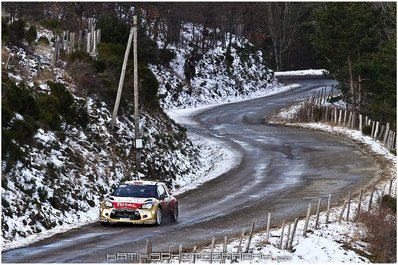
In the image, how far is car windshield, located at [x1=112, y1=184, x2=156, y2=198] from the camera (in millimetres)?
26422

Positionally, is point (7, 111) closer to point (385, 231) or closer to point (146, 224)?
point (146, 224)

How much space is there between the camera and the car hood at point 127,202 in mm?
25625

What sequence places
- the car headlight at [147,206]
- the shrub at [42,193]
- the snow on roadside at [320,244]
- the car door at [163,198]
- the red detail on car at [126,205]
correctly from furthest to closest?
the car door at [163,198], the shrub at [42,193], the car headlight at [147,206], the red detail on car at [126,205], the snow on roadside at [320,244]

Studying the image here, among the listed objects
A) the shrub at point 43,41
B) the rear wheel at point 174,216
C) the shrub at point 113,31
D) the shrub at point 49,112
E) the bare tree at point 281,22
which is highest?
the bare tree at point 281,22

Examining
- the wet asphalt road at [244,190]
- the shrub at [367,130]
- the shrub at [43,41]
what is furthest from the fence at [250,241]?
the shrub at [367,130]

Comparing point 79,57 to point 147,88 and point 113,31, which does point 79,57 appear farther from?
point 113,31

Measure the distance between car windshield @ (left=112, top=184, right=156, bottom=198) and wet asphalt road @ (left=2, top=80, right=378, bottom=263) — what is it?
1.06 m

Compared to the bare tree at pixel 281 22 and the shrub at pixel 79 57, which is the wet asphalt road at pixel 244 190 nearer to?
the shrub at pixel 79 57

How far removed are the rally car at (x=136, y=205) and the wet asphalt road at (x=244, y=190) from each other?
33 centimetres

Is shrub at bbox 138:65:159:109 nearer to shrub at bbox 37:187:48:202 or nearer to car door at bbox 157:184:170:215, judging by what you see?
car door at bbox 157:184:170:215

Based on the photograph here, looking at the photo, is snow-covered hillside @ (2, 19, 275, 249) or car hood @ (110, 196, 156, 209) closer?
snow-covered hillside @ (2, 19, 275, 249)

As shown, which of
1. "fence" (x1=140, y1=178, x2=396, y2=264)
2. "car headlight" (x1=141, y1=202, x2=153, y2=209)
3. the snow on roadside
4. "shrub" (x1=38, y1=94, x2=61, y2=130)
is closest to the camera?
"fence" (x1=140, y1=178, x2=396, y2=264)

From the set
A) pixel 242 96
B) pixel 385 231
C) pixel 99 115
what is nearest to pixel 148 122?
pixel 99 115

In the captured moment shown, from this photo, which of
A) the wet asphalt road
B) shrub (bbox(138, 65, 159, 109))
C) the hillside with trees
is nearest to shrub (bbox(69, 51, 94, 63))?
the hillside with trees
